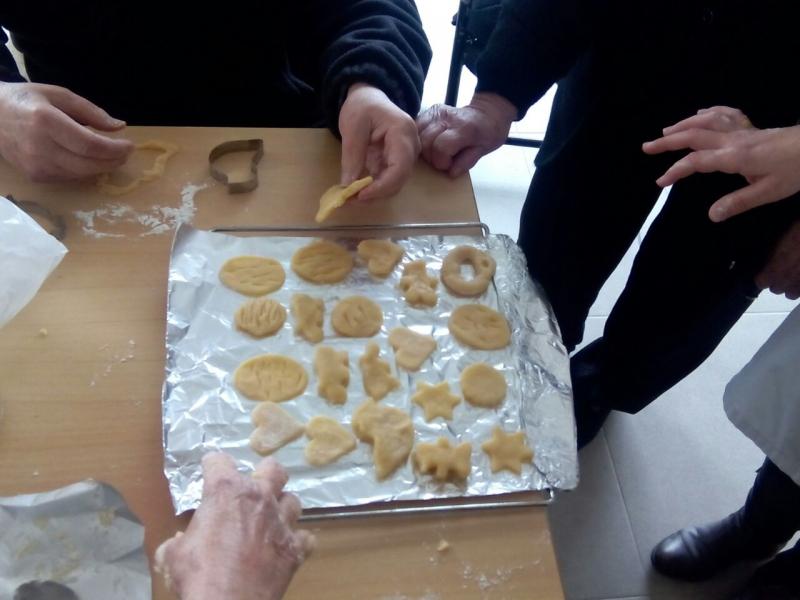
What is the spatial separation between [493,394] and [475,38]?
943 millimetres

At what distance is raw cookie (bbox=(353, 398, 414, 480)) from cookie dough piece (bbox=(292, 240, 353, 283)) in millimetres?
181

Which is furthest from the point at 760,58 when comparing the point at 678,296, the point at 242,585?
the point at 242,585

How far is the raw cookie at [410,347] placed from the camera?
0.75 metres

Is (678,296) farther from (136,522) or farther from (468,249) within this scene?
(136,522)

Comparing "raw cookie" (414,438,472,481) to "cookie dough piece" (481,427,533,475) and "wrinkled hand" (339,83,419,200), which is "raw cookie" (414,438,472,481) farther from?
"wrinkled hand" (339,83,419,200)

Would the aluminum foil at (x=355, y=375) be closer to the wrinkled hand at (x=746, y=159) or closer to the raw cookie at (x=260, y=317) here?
the raw cookie at (x=260, y=317)

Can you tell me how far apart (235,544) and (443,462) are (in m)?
0.24

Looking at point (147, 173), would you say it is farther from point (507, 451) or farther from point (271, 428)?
point (507, 451)

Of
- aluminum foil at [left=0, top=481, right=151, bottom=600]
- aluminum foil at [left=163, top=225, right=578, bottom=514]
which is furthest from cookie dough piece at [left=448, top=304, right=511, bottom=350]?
aluminum foil at [left=0, top=481, right=151, bottom=600]

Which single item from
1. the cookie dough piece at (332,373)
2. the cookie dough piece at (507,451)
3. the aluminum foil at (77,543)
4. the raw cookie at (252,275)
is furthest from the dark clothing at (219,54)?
the aluminum foil at (77,543)

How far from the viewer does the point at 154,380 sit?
2.30 feet

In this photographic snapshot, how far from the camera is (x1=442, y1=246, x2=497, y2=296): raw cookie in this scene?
82cm

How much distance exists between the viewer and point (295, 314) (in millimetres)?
776

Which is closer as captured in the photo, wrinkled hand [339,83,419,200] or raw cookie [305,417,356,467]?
raw cookie [305,417,356,467]
